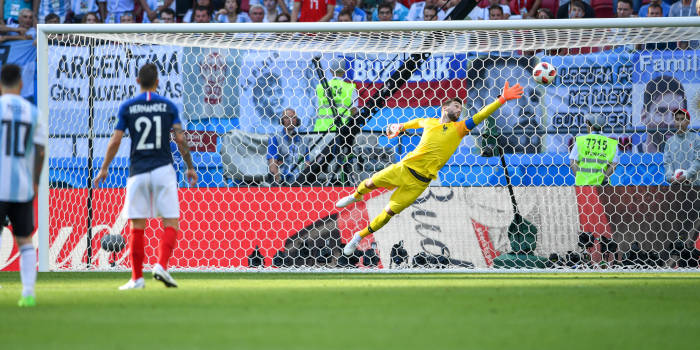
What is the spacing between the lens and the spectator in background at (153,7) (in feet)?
53.4

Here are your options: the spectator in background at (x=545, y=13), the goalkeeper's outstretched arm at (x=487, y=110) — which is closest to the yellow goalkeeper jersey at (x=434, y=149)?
the goalkeeper's outstretched arm at (x=487, y=110)

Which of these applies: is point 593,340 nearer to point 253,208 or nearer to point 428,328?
point 428,328

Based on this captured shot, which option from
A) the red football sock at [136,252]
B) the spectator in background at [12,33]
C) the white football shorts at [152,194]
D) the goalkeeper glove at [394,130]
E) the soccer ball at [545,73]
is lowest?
the red football sock at [136,252]

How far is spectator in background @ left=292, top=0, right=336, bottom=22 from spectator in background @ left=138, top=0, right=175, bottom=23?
7.29ft

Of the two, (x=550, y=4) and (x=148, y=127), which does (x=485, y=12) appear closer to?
(x=550, y=4)

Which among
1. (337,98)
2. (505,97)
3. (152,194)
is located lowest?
(152,194)

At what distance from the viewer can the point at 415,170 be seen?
35.4ft

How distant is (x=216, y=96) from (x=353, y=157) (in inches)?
82.6

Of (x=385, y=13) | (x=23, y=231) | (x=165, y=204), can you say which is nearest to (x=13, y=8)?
(x=385, y=13)

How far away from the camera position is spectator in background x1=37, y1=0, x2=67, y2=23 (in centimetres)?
1680

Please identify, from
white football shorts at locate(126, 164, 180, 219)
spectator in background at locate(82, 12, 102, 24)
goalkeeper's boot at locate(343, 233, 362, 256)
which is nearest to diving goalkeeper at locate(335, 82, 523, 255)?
goalkeeper's boot at locate(343, 233, 362, 256)

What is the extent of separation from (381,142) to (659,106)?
3646mm

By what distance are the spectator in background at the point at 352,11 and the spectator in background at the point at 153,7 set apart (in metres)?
2.81

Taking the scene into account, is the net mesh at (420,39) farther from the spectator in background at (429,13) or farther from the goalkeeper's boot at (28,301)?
the goalkeeper's boot at (28,301)
